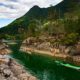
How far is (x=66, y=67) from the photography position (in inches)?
4006

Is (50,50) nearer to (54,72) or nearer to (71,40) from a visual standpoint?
(71,40)

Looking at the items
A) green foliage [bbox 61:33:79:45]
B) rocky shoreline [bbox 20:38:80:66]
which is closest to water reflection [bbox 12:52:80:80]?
rocky shoreline [bbox 20:38:80:66]

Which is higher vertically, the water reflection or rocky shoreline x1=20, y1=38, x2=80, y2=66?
rocky shoreline x1=20, y1=38, x2=80, y2=66

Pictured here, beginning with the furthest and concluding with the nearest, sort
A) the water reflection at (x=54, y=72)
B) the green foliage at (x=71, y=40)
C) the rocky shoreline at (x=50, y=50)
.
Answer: the green foliage at (x=71, y=40) < the rocky shoreline at (x=50, y=50) < the water reflection at (x=54, y=72)

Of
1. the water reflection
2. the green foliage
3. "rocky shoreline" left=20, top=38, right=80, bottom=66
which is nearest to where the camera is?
the water reflection

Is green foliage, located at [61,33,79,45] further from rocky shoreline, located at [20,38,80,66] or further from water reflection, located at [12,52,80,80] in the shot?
water reflection, located at [12,52,80,80]

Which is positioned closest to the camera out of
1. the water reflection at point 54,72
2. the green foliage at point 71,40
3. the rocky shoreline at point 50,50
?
the water reflection at point 54,72

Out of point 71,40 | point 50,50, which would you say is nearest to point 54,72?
point 71,40

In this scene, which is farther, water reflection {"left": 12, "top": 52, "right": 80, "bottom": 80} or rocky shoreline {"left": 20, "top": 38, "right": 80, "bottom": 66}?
rocky shoreline {"left": 20, "top": 38, "right": 80, "bottom": 66}

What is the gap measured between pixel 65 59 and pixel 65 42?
62.3ft

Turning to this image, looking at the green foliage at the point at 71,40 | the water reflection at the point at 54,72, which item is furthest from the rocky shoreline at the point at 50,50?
the water reflection at the point at 54,72

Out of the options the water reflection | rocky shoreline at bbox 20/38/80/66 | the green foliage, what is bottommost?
the water reflection

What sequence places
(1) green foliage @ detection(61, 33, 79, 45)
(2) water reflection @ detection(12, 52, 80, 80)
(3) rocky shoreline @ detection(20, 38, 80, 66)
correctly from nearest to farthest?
(2) water reflection @ detection(12, 52, 80, 80), (3) rocky shoreline @ detection(20, 38, 80, 66), (1) green foliage @ detection(61, 33, 79, 45)

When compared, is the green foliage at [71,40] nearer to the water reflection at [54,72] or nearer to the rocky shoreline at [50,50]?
the rocky shoreline at [50,50]
